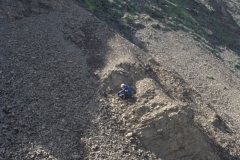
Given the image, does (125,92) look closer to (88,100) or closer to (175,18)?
(88,100)

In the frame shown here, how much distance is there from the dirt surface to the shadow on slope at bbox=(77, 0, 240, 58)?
4728mm

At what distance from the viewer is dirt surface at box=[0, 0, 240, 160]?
11172mm

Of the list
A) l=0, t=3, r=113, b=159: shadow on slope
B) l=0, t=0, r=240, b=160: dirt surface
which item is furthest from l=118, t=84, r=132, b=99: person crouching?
l=0, t=3, r=113, b=159: shadow on slope

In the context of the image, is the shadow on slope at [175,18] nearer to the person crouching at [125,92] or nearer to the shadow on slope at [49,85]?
the shadow on slope at [49,85]

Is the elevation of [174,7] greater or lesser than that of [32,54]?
lesser

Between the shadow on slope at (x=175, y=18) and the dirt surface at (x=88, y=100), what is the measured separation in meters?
4.73

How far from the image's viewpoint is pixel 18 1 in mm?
18266

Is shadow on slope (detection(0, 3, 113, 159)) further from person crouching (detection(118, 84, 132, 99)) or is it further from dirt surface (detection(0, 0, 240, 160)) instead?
person crouching (detection(118, 84, 132, 99))

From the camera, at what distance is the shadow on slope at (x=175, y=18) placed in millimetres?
24034

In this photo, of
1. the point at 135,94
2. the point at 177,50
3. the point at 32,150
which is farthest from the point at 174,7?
the point at 32,150

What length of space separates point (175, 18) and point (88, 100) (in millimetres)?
19161

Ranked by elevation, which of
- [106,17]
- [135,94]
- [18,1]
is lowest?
[106,17]

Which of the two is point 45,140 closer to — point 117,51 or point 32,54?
point 32,54

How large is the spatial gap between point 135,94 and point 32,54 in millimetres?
5279
